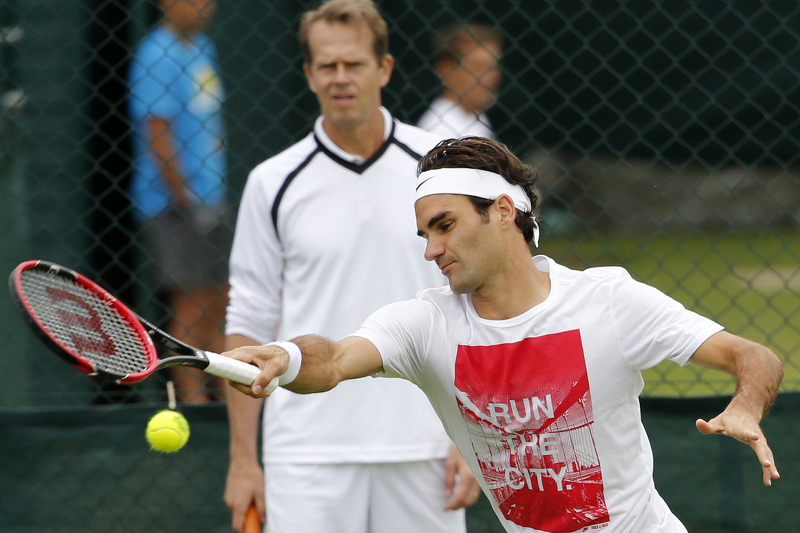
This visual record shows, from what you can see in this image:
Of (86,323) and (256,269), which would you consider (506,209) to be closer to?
(256,269)

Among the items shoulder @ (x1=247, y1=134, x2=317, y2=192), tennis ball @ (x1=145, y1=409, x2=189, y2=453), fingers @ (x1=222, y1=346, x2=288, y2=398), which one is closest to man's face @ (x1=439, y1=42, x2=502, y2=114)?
shoulder @ (x1=247, y1=134, x2=317, y2=192)

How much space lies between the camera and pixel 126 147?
4801mm

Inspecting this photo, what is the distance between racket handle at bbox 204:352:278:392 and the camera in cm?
215

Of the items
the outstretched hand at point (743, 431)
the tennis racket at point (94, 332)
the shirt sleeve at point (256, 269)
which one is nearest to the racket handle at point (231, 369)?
the tennis racket at point (94, 332)

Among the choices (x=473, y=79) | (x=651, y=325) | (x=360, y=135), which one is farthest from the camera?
(x=473, y=79)

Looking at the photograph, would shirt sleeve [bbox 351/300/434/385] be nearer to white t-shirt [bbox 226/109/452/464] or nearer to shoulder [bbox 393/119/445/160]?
white t-shirt [bbox 226/109/452/464]

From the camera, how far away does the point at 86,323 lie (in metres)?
2.44

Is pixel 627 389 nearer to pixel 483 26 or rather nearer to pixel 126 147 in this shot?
pixel 483 26

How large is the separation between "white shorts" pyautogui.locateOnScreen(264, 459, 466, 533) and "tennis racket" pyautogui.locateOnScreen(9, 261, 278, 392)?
877 mm

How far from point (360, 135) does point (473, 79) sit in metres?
1.22

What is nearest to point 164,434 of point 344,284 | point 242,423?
point 242,423

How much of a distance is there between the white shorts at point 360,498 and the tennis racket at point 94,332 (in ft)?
2.88

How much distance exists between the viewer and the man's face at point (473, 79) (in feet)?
13.8

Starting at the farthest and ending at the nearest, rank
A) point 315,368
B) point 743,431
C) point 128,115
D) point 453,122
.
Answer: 1. point 128,115
2. point 453,122
3. point 315,368
4. point 743,431
